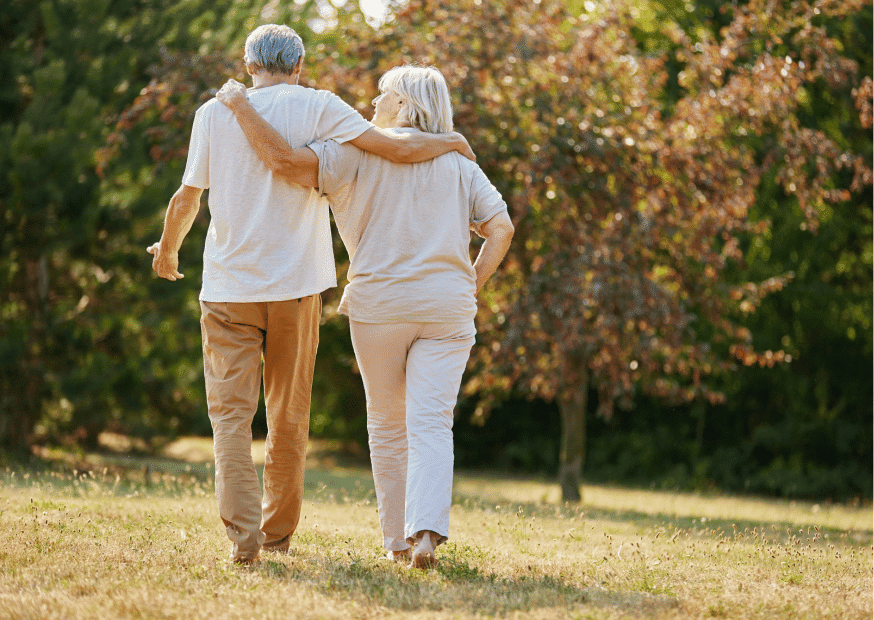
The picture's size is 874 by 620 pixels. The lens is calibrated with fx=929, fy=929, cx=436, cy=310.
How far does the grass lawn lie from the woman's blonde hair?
5.15 feet

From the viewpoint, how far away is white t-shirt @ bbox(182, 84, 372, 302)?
3205mm

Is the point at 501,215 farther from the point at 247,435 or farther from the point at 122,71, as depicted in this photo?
the point at 122,71

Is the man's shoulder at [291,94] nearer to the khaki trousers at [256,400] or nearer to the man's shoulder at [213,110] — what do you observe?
the man's shoulder at [213,110]

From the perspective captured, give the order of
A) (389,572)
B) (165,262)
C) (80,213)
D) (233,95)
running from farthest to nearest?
(80,213) < (165,262) < (233,95) < (389,572)

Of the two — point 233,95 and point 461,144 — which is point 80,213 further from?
point 461,144

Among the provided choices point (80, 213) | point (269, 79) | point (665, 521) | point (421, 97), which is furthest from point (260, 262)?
point (80, 213)

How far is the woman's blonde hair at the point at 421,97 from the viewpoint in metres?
3.34

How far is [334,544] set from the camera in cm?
380

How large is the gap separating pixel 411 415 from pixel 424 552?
47 centimetres

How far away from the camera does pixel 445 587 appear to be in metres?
2.88

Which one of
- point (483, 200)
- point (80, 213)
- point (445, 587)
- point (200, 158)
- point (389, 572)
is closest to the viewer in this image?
point (445, 587)

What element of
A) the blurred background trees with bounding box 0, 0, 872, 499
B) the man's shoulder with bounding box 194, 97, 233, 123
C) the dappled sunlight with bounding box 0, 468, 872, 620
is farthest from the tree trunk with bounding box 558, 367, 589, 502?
the man's shoulder with bounding box 194, 97, 233, 123

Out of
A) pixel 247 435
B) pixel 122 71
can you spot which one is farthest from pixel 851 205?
pixel 247 435

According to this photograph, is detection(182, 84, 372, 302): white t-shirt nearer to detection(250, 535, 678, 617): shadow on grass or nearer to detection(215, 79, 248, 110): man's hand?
detection(215, 79, 248, 110): man's hand
